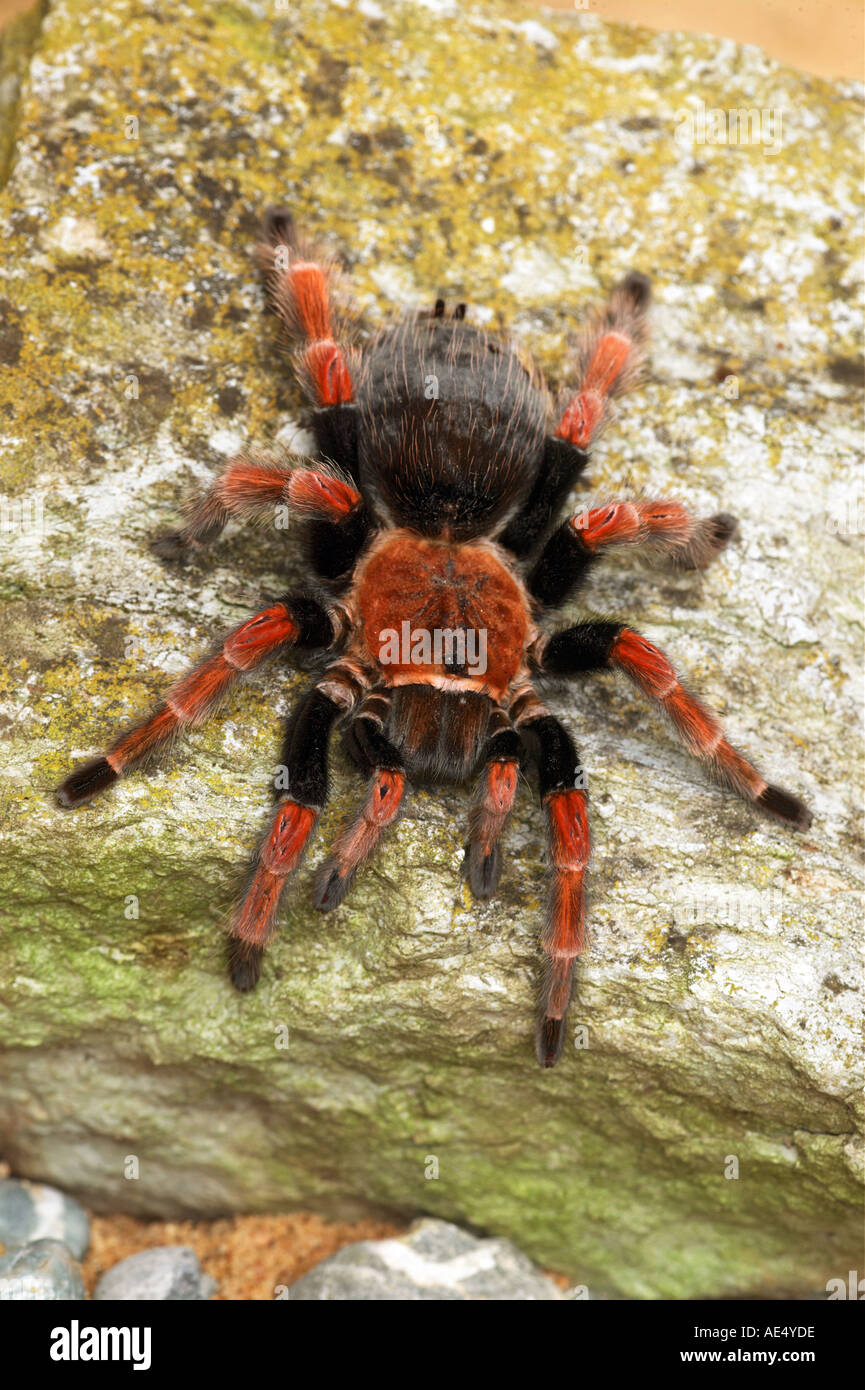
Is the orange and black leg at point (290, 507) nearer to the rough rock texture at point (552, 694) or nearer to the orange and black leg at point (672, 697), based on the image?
the rough rock texture at point (552, 694)

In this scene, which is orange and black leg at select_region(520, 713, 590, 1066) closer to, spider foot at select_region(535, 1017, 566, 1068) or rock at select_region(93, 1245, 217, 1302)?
spider foot at select_region(535, 1017, 566, 1068)

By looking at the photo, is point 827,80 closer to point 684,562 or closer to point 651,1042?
point 684,562

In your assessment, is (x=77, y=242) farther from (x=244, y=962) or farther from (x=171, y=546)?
(x=244, y=962)

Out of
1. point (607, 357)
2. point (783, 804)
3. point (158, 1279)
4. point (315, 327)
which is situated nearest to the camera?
point (783, 804)

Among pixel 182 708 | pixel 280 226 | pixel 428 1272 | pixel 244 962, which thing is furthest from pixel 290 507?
pixel 428 1272

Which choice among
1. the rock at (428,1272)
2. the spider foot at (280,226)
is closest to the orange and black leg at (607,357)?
the spider foot at (280,226)

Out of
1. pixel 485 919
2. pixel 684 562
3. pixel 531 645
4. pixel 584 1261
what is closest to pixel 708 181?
pixel 684 562
